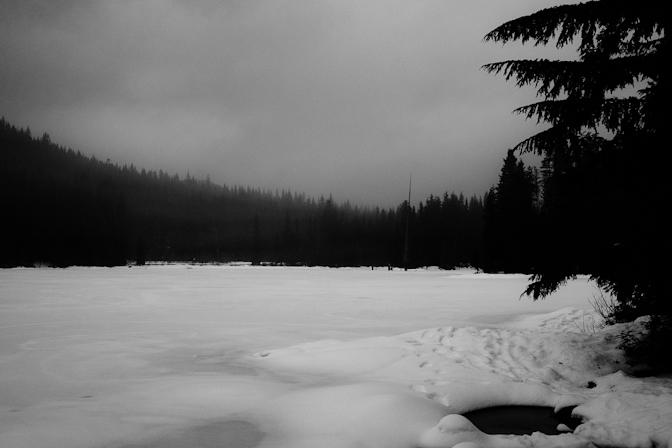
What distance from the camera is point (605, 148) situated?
5.51 meters

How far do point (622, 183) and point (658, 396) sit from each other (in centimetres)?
270

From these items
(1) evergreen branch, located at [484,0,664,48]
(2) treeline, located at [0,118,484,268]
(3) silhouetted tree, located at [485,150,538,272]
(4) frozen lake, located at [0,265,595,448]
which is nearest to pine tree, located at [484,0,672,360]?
(1) evergreen branch, located at [484,0,664,48]

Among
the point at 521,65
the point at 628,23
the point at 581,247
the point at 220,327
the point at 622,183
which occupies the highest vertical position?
the point at 628,23

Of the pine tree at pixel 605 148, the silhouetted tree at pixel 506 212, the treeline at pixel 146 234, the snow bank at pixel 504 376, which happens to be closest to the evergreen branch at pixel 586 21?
the pine tree at pixel 605 148

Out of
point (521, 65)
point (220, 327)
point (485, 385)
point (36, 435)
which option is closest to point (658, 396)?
point (485, 385)

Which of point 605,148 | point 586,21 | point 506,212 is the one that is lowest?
point 605,148

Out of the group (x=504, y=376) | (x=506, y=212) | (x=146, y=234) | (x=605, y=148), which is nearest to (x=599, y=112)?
(x=605, y=148)

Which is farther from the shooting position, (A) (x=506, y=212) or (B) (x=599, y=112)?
(A) (x=506, y=212)

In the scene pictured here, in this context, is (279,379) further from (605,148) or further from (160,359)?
(605,148)

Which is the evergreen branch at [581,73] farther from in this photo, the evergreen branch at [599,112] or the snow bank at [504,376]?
the snow bank at [504,376]

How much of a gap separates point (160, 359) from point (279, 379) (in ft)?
8.18

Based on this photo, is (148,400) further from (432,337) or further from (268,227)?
(268,227)

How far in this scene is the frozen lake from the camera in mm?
3998

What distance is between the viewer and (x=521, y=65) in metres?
5.98
